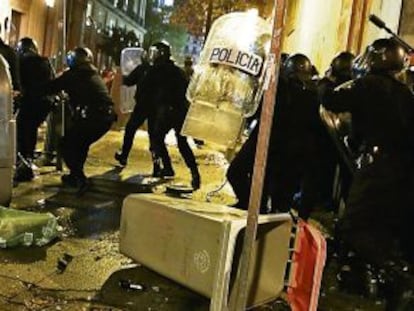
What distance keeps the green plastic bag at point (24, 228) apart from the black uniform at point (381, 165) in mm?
2499

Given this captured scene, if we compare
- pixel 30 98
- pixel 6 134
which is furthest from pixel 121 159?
pixel 6 134

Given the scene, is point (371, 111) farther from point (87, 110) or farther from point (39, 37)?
point (39, 37)

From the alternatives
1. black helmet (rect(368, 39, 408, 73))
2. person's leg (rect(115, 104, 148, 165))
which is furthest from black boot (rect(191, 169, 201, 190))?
black helmet (rect(368, 39, 408, 73))

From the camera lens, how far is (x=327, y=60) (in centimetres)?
1346

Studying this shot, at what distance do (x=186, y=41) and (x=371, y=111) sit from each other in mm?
46836

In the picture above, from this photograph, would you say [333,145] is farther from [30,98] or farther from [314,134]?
[30,98]

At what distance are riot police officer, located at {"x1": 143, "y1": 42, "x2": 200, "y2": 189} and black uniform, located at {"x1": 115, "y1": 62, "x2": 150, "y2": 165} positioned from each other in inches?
5.8

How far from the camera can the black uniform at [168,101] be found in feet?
31.7

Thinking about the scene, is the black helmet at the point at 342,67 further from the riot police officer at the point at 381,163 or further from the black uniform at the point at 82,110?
the black uniform at the point at 82,110

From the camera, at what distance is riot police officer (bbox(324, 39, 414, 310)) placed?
5.07 m

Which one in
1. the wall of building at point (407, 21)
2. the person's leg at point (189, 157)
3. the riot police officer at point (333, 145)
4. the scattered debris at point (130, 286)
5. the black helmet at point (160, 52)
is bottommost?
the scattered debris at point (130, 286)

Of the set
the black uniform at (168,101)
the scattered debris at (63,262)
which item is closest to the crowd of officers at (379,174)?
the scattered debris at (63,262)

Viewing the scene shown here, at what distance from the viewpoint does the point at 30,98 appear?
899 cm

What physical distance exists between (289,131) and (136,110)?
12.8ft
